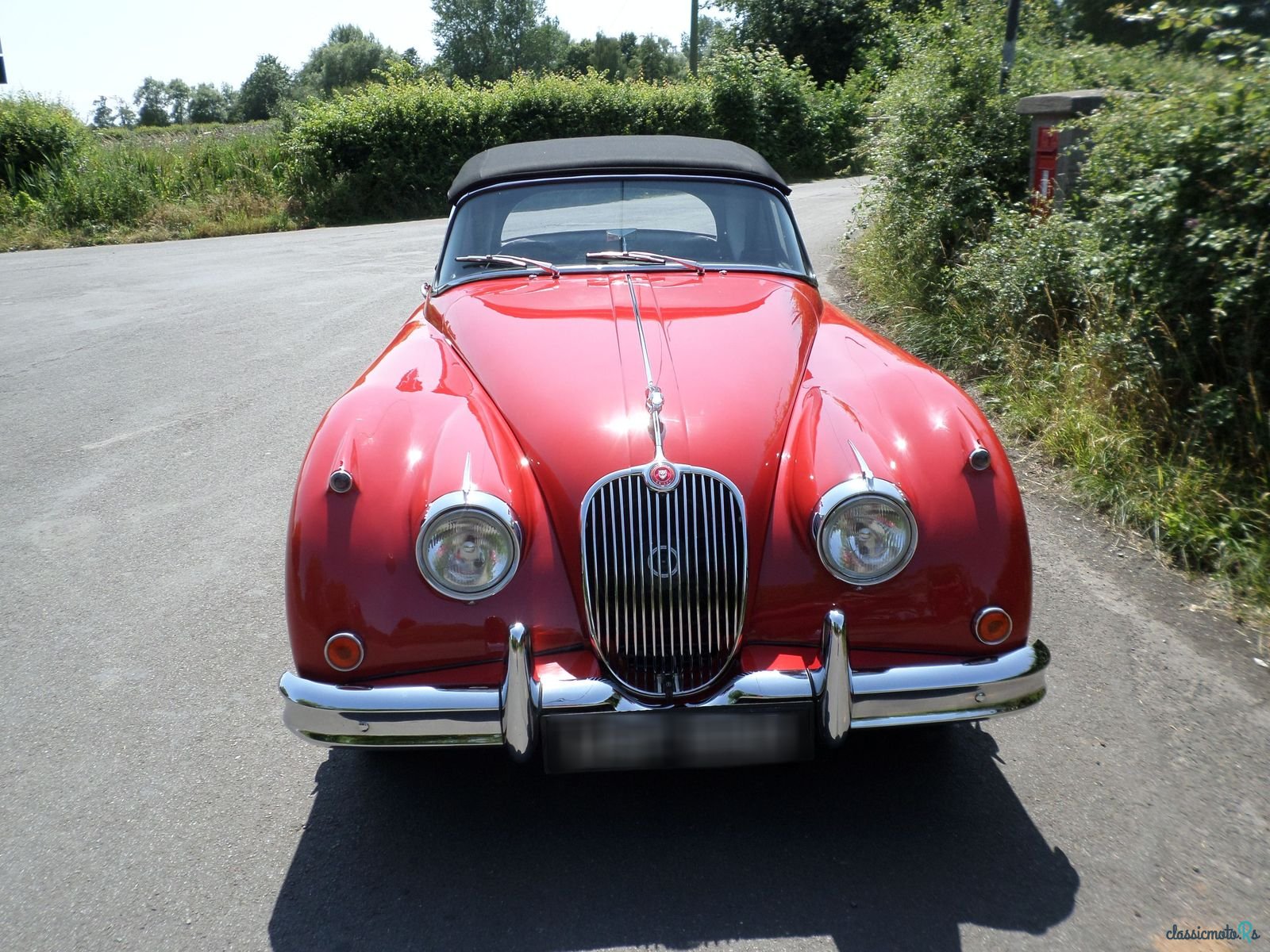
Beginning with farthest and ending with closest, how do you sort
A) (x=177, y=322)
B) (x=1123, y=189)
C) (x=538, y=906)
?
(x=177, y=322) → (x=1123, y=189) → (x=538, y=906)

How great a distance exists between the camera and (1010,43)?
309 inches

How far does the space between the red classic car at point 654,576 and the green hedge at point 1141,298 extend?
2.07m

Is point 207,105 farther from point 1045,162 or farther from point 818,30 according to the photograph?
point 1045,162

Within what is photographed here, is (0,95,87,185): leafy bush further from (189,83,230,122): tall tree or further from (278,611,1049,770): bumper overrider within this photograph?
(189,83,230,122): tall tree

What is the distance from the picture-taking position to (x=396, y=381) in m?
3.19

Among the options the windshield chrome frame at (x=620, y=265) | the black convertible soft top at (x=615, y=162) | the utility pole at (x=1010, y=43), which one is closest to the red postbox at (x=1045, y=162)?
the utility pole at (x=1010, y=43)

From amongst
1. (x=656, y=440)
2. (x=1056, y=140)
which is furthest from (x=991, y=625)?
(x=1056, y=140)

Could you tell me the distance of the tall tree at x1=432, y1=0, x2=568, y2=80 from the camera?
230 ft

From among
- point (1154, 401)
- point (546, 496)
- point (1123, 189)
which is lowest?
point (1154, 401)

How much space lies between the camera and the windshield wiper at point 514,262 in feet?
13.0

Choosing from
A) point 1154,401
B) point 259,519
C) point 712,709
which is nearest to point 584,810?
point 712,709

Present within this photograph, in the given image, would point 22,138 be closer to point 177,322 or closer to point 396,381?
point 177,322

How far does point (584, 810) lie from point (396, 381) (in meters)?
1.43

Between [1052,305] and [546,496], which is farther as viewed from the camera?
[1052,305]
